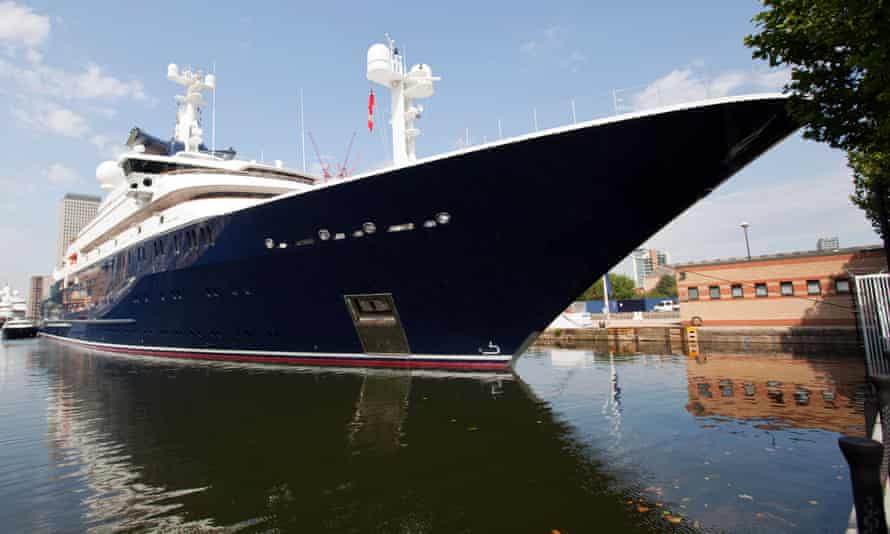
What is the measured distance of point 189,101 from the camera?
30047mm

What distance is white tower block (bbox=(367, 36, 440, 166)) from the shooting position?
16.3 meters

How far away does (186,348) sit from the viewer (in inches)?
822

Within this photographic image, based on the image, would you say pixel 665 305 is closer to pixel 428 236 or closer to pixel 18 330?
pixel 428 236

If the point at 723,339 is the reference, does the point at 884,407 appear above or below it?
above

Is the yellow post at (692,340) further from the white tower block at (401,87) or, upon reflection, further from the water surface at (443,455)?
the white tower block at (401,87)

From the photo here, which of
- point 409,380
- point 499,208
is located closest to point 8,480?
point 409,380

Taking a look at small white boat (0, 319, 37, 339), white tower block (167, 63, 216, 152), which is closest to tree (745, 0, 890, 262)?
white tower block (167, 63, 216, 152)

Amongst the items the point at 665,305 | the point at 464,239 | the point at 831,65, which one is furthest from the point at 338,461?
the point at 665,305

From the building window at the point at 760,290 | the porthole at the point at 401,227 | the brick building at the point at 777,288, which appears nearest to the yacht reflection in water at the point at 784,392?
the brick building at the point at 777,288

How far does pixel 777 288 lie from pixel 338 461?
23268 millimetres

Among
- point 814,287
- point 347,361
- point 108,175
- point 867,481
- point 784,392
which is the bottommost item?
point 784,392

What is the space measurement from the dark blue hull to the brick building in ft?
48.2

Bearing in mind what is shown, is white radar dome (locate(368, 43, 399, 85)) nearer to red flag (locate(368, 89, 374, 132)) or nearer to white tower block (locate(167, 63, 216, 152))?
red flag (locate(368, 89, 374, 132))

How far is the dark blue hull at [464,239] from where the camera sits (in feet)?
33.3
